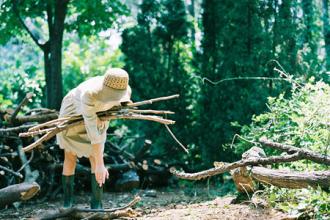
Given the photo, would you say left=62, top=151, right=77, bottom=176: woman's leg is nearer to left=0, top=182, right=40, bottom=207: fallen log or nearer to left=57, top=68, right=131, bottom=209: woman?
left=57, top=68, right=131, bottom=209: woman

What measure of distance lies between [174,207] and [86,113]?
1.82m

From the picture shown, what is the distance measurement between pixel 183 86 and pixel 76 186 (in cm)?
320

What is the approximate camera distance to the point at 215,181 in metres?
9.95

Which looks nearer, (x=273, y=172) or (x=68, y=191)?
(x=273, y=172)

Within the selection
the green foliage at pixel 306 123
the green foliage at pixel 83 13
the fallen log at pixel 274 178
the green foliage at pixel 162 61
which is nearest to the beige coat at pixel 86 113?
the fallen log at pixel 274 178

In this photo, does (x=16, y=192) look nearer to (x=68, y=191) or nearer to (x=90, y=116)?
(x=68, y=191)

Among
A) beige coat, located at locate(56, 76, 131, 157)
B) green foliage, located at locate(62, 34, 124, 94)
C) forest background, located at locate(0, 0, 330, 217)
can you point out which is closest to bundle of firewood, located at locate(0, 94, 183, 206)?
beige coat, located at locate(56, 76, 131, 157)

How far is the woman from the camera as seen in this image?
17.7 ft

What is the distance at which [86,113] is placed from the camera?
17.9 feet

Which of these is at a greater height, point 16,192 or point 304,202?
point 304,202

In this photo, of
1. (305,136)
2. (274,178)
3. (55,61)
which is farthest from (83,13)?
(274,178)

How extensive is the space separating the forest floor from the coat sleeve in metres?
1.05

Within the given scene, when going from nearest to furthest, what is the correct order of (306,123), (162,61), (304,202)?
(304,202)
(306,123)
(162,61)

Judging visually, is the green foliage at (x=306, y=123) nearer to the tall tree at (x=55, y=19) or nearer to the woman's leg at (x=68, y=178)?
the woman's leg at (x=68, y=178)
